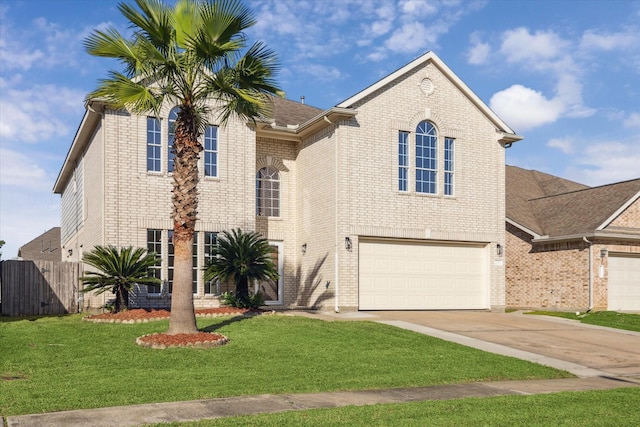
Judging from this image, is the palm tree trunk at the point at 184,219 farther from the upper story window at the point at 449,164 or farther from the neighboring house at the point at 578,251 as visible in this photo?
the neighboring house at the point at 578,251

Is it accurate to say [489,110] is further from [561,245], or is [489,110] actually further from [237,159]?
[237,159]

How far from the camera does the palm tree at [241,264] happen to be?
63.1ft

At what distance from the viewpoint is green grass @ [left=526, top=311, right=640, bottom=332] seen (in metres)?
20.2

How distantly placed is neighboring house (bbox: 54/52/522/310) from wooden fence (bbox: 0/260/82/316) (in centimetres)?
134

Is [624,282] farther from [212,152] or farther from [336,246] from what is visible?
→ [212,152]

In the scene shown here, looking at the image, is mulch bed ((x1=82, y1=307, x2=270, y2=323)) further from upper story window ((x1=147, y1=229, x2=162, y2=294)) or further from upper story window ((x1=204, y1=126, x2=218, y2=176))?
upper story window ((x1=204, y1=126, x2=218, y2=176))

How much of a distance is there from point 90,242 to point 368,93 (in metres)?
10.3

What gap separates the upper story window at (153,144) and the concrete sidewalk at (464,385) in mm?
6758

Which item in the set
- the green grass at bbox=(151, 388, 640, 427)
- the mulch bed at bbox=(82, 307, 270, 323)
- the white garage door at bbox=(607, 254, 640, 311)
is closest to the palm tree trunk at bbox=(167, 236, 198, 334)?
the mulch bed at bbox=(82, 307, 270, 323)

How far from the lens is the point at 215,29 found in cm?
1381

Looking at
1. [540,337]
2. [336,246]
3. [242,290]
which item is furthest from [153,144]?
[540,337]

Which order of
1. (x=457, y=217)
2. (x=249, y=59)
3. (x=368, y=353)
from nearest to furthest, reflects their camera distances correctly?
(x=368, y=353)
(x=249, y=59)
(x=457, y=217)

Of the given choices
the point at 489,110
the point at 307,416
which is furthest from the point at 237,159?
the point at 307,416

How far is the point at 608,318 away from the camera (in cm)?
2162
